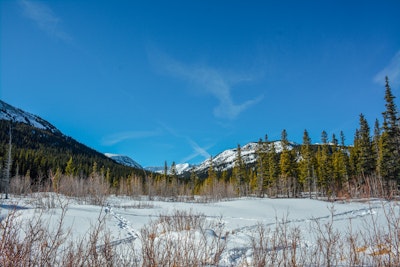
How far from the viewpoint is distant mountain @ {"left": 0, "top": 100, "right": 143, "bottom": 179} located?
6044cm

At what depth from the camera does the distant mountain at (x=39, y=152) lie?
198ft

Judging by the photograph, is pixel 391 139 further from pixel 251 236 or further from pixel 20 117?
pixel 20 117

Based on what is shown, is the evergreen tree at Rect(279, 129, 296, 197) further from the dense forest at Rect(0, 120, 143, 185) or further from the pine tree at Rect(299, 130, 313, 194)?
the dense forest at Rect(0, 120, 143, 185)

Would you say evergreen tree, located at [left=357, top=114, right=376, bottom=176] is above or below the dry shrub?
above

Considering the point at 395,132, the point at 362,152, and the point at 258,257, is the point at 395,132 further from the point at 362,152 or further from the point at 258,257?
the point at 258,257

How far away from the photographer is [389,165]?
3481 cm

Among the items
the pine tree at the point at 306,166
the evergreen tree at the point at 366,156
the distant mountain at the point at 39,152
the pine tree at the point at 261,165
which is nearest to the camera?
the evergreen tree at the point at 366,156

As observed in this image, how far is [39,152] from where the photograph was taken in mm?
79500

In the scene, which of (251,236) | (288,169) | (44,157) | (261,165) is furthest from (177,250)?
(44,157)

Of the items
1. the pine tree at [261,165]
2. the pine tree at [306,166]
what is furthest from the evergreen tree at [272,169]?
the pine tree at [306,166]

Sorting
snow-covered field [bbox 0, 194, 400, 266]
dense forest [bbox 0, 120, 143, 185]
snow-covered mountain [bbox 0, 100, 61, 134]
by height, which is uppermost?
snow-covered mountain [bbox 0, 100, 61, 134]

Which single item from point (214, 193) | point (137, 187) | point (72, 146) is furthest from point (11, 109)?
point (214, 193)

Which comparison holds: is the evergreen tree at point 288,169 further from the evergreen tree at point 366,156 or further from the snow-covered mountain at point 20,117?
the snow-covered mountain at point 20,117

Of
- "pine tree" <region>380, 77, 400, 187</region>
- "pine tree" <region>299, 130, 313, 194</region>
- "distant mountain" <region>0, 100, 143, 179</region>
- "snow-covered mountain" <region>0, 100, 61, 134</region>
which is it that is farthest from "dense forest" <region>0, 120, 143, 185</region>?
"pine tree" <region>380, 77, 400, 187</region>
